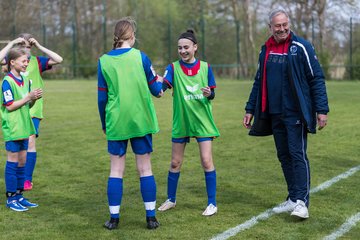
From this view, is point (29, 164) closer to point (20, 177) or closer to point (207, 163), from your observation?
point (20, 177)

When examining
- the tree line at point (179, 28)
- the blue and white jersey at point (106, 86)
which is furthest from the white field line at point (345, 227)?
the tree line at point (179, 28)

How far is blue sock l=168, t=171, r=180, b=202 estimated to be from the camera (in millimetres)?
6410

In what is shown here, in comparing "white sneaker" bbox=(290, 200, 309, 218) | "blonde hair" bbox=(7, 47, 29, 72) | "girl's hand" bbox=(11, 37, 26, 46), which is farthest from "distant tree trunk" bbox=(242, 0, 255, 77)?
"white sneaker" bbox=(290, 200, 309, 218)

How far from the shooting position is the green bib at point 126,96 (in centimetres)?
539

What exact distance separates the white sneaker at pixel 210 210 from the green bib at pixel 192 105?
2.34 ft

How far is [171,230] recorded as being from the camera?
5.58 m

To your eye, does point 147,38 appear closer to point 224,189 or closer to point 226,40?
point 226,40

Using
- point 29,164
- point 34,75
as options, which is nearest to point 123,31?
point 34,75

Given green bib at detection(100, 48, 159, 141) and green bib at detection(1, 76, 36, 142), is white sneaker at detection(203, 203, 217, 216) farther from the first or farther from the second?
green bib at detection(1, 76, 36, 142)

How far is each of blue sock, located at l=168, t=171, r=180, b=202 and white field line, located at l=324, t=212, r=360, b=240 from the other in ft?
5.71

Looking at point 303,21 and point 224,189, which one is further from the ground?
point 303,21

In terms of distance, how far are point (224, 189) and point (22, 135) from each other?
8.16ft

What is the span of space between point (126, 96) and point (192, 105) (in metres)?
0.97

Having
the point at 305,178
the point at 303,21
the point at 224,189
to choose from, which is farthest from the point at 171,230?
the point at 303,21
